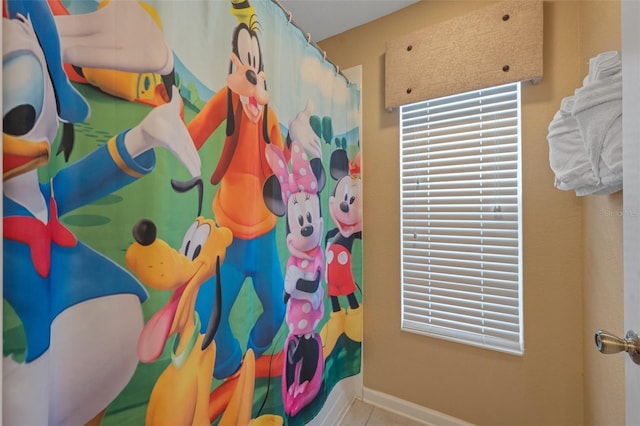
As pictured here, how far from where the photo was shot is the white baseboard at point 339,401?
53.4 inches

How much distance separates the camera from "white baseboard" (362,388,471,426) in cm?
137

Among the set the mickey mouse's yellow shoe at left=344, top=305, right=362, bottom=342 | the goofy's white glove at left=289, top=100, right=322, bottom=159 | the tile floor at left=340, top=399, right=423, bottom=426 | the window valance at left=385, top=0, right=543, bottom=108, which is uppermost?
the window valance at left=385, top=0, right=543, bottom=108

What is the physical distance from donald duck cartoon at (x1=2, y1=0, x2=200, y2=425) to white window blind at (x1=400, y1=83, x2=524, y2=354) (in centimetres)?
126

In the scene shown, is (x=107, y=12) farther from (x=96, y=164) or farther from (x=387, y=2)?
(x=387, y=2)

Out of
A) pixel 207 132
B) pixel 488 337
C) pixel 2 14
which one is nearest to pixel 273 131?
pixel 207 132

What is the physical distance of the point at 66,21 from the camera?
0.52m

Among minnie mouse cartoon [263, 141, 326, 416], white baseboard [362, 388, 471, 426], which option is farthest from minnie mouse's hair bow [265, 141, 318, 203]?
white baseboard [362, 388, 471, 426]

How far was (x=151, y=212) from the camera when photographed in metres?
0.63

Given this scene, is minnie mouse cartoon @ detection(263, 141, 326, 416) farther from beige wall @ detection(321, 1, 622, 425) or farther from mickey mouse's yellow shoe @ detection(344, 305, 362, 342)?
beige wall @ detection(321, 1, 622, 425)

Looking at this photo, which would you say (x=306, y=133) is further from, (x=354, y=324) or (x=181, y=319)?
(x=354, y=324)

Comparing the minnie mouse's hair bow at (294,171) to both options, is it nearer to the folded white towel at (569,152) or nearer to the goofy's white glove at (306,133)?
the goofy's white glove at (306,133)

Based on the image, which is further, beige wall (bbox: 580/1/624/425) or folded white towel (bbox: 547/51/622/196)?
beige wall (bbox: 580/1/624/425)

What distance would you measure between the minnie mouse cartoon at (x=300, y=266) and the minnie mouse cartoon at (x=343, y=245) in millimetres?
124

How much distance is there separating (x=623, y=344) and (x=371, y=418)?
135 cm
